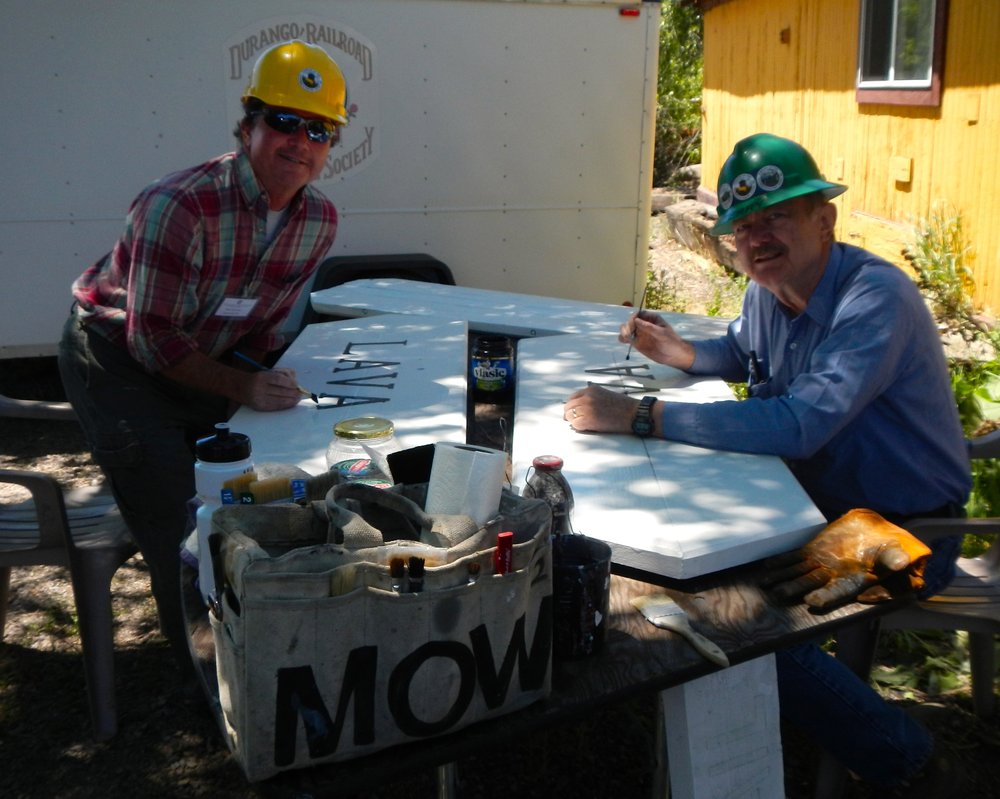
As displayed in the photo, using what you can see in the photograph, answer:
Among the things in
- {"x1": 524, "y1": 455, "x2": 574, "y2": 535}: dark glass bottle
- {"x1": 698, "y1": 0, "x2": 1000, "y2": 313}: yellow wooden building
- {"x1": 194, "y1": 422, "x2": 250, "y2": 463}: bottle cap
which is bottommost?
{"x1": 524, "y1": 455, "x2": 574, "y2": 535}: dark glass bottle

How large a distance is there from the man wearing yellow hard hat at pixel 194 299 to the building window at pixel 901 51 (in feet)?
19.0

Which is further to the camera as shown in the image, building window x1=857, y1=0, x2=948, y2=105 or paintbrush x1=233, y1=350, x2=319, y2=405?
building window x1=857, y1=0, x2=948, y2=105

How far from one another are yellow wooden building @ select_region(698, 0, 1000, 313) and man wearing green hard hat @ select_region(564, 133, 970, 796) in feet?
16.0

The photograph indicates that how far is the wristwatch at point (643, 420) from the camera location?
8.16ft

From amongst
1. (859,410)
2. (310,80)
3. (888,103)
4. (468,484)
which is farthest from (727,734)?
(888,103)

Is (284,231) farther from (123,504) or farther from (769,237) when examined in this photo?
(769,237)

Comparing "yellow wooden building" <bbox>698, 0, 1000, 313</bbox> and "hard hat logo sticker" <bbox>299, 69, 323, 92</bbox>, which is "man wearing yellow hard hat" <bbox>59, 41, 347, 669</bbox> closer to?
"hard hat logo sticker" <bbox>299, 69, 323, 92</bbox>

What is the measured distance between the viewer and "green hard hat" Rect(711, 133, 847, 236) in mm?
2436

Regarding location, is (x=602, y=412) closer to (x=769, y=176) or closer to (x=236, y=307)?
(x=769, y=176)

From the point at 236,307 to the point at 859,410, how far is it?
5.67 feet

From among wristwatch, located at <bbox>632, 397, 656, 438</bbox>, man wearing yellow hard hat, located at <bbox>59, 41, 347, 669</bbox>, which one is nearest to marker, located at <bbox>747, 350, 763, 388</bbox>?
wristwatch, located at <bbox>632, 397, 656, 438</bbox>

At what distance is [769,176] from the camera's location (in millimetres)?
2449

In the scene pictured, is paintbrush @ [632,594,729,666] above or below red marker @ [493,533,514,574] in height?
below

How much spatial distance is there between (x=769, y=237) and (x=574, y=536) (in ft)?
3.89
